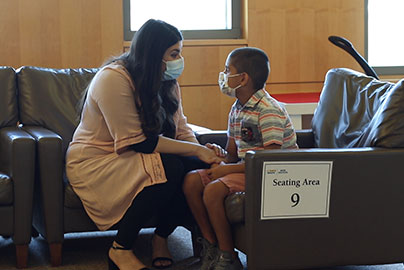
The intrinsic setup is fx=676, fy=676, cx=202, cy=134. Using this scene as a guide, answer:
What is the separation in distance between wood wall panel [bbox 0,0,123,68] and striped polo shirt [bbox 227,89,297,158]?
6.66 ft

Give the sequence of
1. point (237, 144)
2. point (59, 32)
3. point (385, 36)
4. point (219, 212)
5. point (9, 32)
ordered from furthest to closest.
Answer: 1. point (385, 36)
2. point (59, 32)
3. point (9, 32)
4. point (237, 144)
5. point (219, 212)

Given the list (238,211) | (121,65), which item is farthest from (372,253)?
(121,65)

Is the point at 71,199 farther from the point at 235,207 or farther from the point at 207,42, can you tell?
the point at 207,42

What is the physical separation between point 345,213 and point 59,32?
103 inches

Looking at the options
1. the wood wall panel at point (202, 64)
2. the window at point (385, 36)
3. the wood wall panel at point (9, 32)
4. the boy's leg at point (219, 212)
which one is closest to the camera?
the boy's leg at point (219, 212)

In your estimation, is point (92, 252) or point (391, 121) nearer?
point (391, 121)

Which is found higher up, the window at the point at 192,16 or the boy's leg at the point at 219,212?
the window at the point at 192,16

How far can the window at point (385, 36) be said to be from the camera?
5.20 m

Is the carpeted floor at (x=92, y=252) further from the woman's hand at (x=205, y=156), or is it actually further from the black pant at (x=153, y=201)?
the woman's hand at (x=205, y=156)

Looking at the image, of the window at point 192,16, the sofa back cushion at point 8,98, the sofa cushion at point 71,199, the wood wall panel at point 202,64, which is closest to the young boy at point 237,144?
the sofa cushion at point 71,199

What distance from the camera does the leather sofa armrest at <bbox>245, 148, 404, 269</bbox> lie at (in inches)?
95.6

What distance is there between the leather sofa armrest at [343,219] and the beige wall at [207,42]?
233cm

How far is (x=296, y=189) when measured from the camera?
8.05 feet

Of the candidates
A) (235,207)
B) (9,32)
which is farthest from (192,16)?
(235,207)
